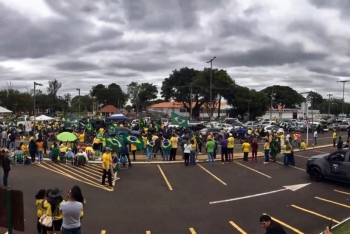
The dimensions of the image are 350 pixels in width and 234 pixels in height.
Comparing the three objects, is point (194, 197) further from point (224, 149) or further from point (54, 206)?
point (224, 149)

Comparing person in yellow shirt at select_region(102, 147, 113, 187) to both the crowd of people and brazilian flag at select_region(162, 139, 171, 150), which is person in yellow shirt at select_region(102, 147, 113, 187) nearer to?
the crowd of people

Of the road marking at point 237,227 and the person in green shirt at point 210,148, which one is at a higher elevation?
the person in green shirt at point 210,148

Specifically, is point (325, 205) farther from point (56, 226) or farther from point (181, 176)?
point (56, 226)

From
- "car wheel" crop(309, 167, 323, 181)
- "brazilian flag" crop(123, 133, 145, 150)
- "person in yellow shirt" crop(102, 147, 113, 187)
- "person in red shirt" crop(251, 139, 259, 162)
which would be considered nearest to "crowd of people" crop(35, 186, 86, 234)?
"person in yellow shirt" crop(102, 147, 113, 187)

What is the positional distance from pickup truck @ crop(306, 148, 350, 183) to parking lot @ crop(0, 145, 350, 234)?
437mm

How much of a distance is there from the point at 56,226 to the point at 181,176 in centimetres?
1011

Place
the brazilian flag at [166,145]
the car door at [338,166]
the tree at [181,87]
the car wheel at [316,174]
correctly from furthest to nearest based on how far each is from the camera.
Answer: the tree at [181,87] < the brazilian flag at [166,145] < the car wheel at [316,174] < the car door at [338,166]

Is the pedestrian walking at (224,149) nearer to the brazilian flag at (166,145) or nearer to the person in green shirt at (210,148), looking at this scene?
the person in green shirt at (210,148)

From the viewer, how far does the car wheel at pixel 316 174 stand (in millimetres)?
16797

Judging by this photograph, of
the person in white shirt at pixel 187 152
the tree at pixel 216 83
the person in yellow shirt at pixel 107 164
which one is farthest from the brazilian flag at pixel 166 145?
the tree at pixel 216 83

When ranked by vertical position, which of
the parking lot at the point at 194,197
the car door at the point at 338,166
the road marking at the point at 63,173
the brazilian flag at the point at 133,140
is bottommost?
the parking lot at the point at 194,197

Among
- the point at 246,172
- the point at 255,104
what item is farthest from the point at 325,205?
the point at 255,104

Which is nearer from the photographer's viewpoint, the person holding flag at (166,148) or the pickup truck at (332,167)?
the pickup truck at (332,167)

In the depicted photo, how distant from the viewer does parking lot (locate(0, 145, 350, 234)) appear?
423 inches
